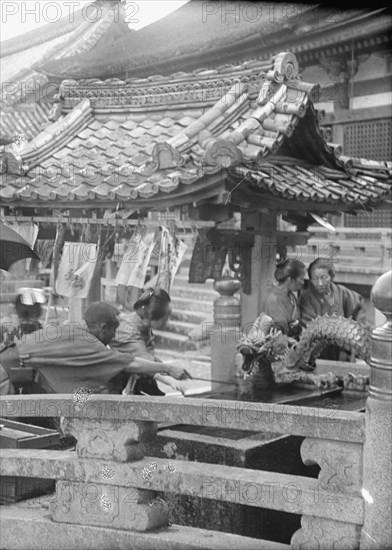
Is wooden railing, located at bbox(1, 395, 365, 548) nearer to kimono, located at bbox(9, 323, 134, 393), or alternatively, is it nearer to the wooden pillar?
kimono, located at bbox(9, 323, 134, 393)

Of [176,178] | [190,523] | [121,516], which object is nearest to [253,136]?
[176,178]

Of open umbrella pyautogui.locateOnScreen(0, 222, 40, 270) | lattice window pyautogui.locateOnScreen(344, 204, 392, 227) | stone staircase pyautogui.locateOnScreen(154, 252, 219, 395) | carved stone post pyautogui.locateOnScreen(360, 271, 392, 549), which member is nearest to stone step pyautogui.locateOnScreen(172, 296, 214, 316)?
stone staircase pyautogui.locateOnScreen(154, 252, 219, 395)

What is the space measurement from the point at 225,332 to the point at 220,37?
33.1ft

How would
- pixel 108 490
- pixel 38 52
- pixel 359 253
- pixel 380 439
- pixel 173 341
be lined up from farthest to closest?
pixel 38 52 → pixel 173 341 → pixel 359 253 → pixel 108 490 → pixel 380 439

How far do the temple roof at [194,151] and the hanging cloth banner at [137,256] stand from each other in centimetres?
45

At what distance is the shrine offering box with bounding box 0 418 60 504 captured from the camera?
16.5 feet

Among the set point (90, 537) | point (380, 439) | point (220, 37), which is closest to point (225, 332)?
point (90, 537)

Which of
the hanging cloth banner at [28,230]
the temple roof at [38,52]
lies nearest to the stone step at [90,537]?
the hanging cloth banner at [28,230]

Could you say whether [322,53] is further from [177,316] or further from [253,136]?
[253,136]

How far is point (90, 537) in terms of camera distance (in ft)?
14.6

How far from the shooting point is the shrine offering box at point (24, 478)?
197 inches

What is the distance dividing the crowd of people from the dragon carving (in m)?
0.32

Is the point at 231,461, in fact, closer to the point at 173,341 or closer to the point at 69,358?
the point at 69,358

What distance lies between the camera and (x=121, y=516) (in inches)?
175
